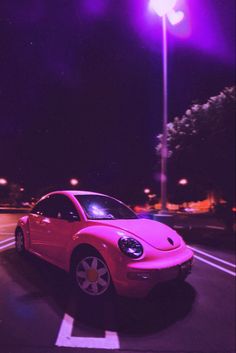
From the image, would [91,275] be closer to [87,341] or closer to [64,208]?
[64,208]

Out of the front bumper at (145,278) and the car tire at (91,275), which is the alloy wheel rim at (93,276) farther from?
the front bumper at (145,278)

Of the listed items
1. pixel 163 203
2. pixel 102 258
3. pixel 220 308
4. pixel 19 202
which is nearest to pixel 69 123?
pixel 19 202

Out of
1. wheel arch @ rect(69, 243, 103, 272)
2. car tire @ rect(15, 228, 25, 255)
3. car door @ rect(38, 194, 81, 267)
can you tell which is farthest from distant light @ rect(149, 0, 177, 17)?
car tire @ rect(15, 228, 25, 255)

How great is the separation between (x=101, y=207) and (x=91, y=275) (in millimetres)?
727

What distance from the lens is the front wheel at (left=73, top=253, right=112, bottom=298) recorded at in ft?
6.88

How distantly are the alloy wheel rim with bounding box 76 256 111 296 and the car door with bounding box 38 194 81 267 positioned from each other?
21cm

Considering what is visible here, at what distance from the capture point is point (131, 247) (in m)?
2.05

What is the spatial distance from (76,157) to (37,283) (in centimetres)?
160

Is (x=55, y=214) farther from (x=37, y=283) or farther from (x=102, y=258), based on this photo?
(x=37, y=283)

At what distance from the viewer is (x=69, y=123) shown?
1704 millimetres

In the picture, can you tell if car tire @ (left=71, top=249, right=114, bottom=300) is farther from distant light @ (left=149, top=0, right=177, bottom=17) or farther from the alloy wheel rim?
distant light @ (left=149, top=0, right=177, bottom=17)

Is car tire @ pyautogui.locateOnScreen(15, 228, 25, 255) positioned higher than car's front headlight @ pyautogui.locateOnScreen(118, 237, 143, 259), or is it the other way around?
car's front headlight @ pyautogui.locateOnScreen(118, 237, 143, 259)

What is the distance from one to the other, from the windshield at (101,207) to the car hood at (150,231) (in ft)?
0.15

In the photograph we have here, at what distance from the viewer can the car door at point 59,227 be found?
204 cm
